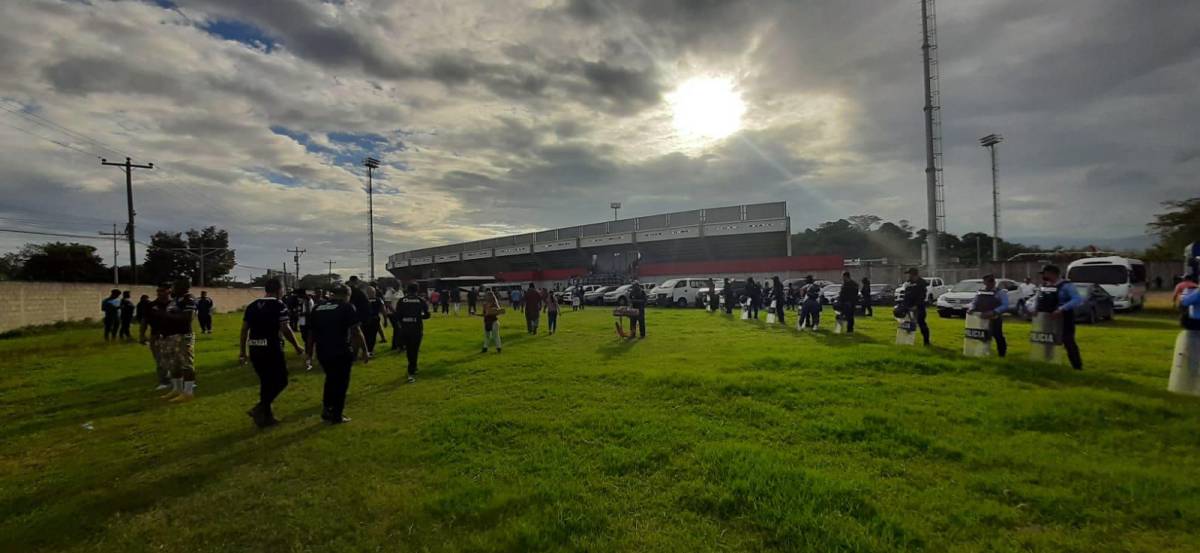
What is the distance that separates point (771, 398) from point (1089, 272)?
22.4m

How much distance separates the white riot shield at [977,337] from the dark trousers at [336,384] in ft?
34.1

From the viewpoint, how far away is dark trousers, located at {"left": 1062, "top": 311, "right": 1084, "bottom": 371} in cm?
820

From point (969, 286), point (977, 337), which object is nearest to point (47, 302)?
A: point (977, 337)

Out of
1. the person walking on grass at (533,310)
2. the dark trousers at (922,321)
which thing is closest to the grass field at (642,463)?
the dark trousers at (922,321)

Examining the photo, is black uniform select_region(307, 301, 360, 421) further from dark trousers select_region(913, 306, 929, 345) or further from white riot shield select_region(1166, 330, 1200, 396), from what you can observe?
dark trousers select_region(913, 306, 929, 345)

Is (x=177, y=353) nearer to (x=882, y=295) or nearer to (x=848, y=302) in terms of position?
(x=848, y=302)

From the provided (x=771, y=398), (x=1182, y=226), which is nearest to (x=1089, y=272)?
(x=771, y=398)

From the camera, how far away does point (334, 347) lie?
641 centimetres

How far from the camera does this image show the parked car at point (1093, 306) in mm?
16844

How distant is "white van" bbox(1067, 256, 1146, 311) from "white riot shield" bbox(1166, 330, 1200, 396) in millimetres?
17893

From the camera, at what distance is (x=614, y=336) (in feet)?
50.3

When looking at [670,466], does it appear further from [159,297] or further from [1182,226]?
[1182,226]

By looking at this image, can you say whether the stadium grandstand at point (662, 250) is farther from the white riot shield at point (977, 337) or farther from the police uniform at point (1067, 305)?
the police uniform at point (1067, 305)

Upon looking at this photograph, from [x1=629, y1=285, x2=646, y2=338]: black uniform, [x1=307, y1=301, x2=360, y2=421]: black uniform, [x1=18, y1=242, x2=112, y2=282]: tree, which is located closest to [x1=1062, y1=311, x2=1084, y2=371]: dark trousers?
[x1=629, y1=285, x2=646, y2=338]: black uniform
